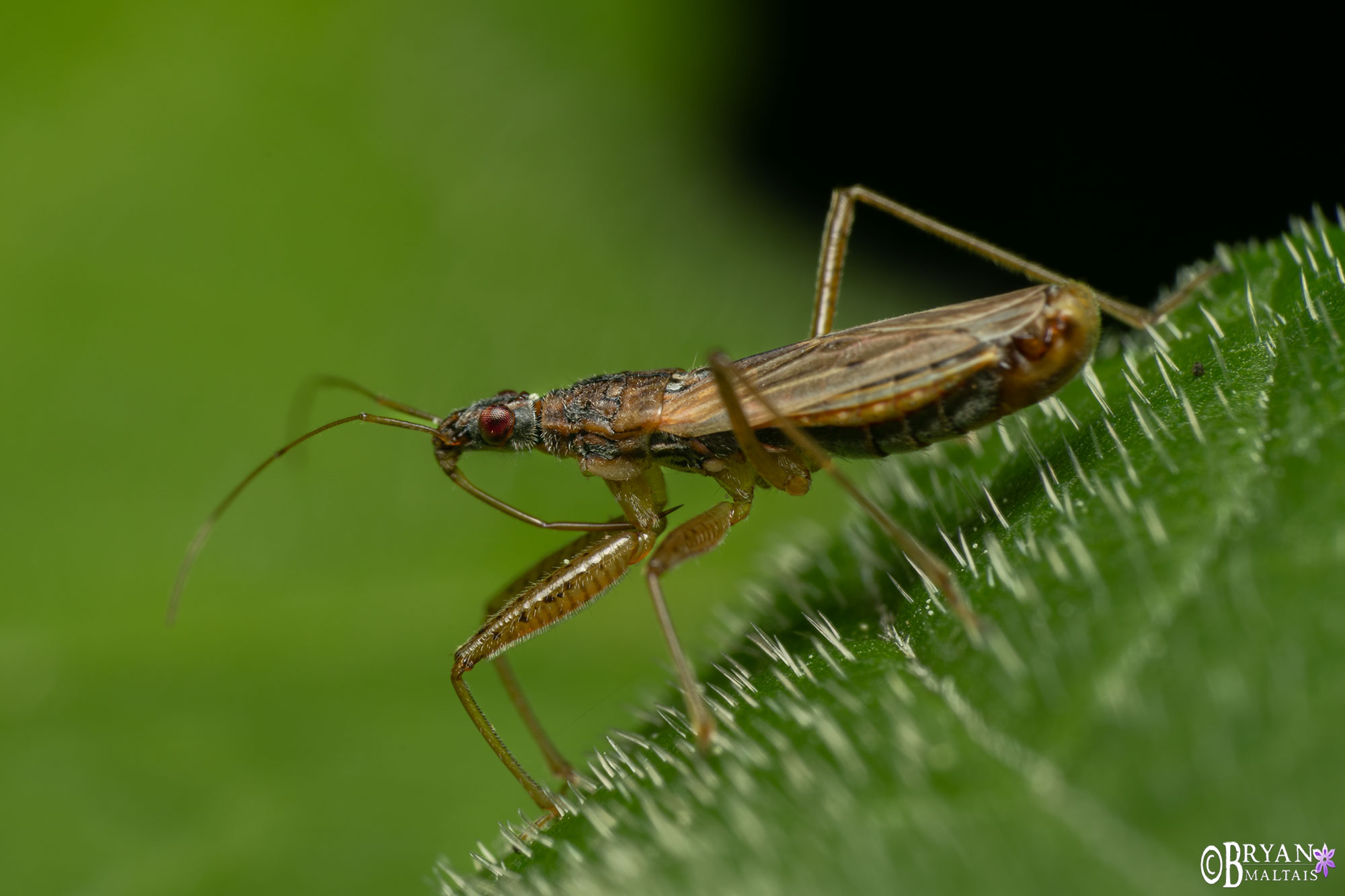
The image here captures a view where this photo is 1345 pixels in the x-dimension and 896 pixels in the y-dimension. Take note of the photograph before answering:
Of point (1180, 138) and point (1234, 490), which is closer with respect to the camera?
point (1234, 490)

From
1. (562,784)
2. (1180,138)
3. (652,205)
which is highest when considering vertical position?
(652,205)

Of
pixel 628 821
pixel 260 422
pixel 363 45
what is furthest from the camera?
pixel 363 45

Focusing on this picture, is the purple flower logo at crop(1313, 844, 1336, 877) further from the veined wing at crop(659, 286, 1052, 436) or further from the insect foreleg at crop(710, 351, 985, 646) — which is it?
the veined wing at crop(659, 286, 1052, 436)

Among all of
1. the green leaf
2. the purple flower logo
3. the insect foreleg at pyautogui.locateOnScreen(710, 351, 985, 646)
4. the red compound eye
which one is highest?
the red compound eye

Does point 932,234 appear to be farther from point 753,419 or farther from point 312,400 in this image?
point 312,400

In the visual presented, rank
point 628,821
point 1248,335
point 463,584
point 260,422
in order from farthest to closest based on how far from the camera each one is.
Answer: point 260,422 < point 463,584 < point 1248,335 < point 628,821

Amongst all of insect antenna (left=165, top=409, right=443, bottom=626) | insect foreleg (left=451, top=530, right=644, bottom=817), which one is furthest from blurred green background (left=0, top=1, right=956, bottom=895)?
insect foreleg (left=451, top=530, right=644, bottom=817)

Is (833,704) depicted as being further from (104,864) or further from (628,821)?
(104,864)

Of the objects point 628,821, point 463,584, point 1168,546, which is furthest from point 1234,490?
point 463,584
